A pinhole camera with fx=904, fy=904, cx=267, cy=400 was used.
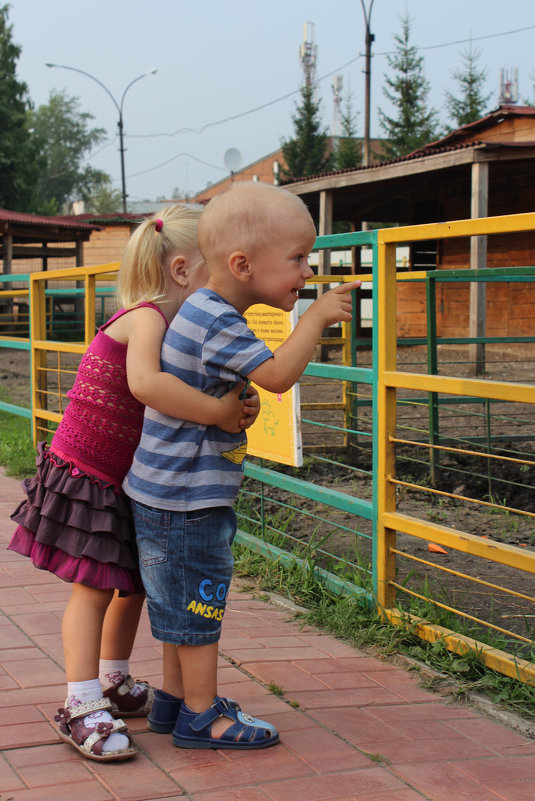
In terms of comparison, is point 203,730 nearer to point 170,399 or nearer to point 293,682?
point 293,682

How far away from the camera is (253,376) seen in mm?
1970

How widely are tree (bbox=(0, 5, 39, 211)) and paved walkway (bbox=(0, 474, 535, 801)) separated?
116 feet

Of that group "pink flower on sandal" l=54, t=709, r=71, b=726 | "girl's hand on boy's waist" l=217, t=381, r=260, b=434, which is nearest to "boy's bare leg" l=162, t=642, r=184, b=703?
"pink flower on sandal" l=54, t=709, r=71, b=726

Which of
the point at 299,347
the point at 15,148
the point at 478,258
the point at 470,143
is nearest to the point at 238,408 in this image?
the point at 299,347

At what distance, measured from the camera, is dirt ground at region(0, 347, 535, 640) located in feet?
11.6

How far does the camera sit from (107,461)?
2.27 meters

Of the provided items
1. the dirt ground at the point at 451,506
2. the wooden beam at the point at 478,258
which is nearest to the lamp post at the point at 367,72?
the wooden beam at the point at 478,258

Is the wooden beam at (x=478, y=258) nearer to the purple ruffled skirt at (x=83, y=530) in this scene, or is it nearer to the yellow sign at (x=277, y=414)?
the yellow sign at (x=277, y=414)

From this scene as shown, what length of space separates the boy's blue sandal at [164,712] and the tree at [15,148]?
35772 mm

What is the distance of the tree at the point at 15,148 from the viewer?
117 feet

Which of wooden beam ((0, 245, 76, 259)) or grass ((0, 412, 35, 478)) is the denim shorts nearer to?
grass ((0, 412, 35, 478))

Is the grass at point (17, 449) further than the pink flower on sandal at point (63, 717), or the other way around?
the grass at point (17, 449)

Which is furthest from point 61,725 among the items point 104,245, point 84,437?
point 104,245

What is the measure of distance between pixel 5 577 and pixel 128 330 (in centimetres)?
195
